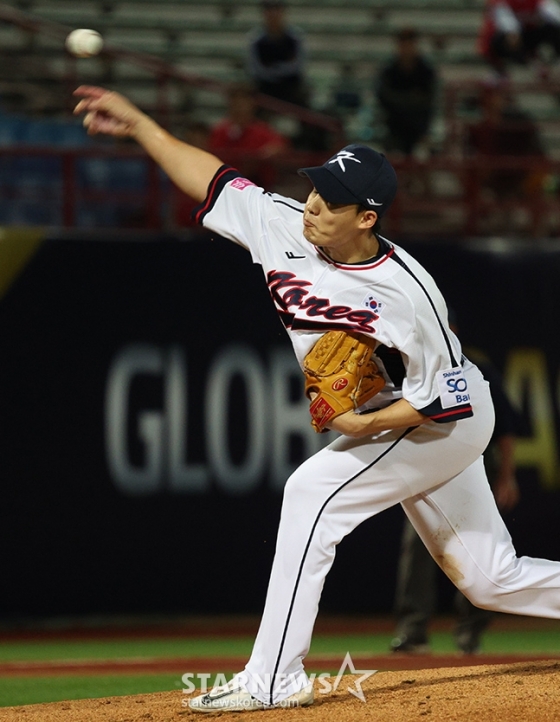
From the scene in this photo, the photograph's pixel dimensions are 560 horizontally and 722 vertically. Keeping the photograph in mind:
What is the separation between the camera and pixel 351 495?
13.7 feet

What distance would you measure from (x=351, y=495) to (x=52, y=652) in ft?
13.3

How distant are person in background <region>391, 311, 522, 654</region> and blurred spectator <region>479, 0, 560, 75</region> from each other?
5.60m

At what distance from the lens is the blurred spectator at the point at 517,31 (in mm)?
11742

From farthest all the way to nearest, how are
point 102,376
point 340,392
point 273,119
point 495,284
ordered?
point 273,119
point 495,284
point 102,376
point 340,392

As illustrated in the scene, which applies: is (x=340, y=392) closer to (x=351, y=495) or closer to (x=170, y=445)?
(x=351, y=495)

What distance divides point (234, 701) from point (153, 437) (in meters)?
4.61

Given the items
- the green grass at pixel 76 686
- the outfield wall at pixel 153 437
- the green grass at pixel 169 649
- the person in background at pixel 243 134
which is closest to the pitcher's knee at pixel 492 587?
the green grass at pixel 76 686

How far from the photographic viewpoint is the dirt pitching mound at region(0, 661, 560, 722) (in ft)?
13.1

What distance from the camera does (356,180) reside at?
4.03 m

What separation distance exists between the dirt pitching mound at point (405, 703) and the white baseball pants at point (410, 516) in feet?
0.71

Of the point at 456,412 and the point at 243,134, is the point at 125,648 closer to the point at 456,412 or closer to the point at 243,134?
the point at 456,412

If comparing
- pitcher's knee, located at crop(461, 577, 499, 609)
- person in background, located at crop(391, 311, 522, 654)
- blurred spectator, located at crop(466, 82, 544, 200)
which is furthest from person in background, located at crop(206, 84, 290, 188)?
pitcher's knee, located at crop(461, 577, 499, 609)

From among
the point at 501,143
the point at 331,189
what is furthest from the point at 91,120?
the point at 501,143

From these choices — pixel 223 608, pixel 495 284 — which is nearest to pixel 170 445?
pixel 223 608
